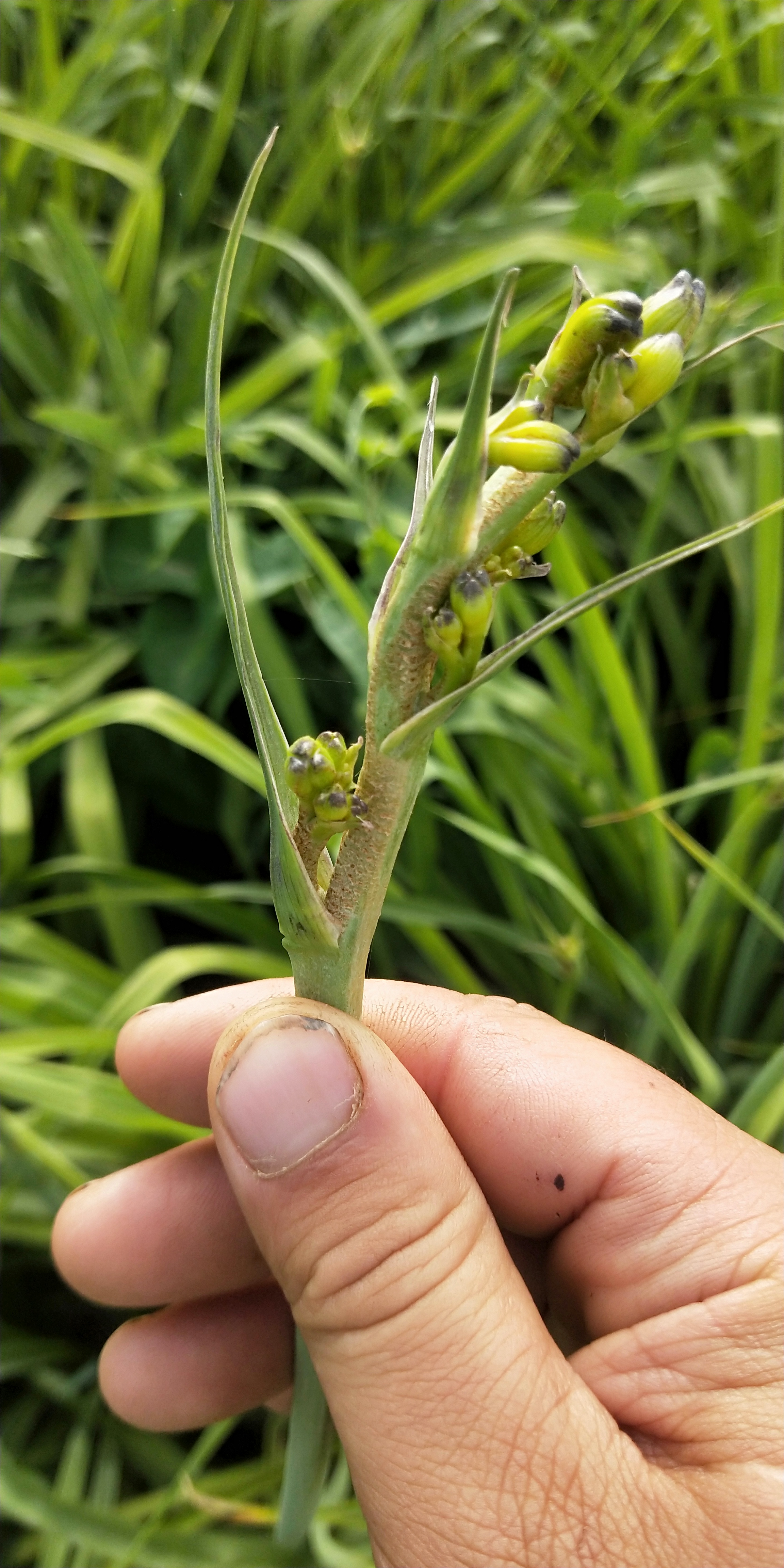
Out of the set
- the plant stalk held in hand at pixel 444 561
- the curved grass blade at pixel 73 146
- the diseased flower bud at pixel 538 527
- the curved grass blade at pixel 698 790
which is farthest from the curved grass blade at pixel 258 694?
the curved grass blade at pixel 73 146

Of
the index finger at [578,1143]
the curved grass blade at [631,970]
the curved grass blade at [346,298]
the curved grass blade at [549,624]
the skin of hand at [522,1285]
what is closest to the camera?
the curved grass blade at [549,624]

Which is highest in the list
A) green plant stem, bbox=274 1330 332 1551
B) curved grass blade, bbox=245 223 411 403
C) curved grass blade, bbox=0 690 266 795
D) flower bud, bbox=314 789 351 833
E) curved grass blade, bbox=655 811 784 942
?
curved grass blade, bbox=245 223 411 403

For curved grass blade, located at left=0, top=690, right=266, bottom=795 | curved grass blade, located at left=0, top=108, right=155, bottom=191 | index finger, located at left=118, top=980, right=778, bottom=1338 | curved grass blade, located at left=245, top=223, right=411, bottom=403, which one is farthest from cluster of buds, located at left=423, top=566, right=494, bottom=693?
curved grass blade, located at left=0, top=108, right=155, bottom=191

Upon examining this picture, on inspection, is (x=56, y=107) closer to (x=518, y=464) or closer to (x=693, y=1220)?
(x=518, y=464)

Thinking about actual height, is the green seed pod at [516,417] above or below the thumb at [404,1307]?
above

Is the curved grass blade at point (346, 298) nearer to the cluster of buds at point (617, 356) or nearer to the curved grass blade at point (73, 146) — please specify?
the curved grass blade at point (73, 146)

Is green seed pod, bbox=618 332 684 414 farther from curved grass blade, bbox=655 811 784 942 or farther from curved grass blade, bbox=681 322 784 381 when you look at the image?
curved grass blade, bbox=655 811 784 942

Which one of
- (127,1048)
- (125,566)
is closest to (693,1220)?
(127,1048)
